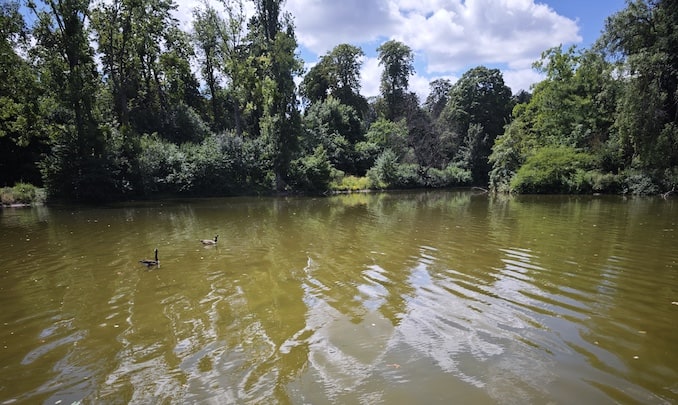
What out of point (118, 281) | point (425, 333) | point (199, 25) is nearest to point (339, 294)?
point (425, 333)

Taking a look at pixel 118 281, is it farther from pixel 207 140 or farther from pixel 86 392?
pixel 207 140

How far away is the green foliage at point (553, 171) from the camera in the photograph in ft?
105

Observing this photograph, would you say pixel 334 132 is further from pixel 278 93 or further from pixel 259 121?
pixel 278 93

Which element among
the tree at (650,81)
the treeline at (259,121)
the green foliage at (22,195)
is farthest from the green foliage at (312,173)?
the tree at (650,81)

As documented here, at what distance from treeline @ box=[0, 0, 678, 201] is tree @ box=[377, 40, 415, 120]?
7.58m

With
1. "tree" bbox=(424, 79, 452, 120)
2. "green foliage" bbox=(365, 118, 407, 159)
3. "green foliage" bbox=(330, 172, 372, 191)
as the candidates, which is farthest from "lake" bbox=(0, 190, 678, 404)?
"tree" bbox=(424, 79, 452, 120)

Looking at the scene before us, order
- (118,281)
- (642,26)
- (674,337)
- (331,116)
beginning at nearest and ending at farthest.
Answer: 1. (674,337)
2. (118,281)
3. (642,26)
4. (331,116)

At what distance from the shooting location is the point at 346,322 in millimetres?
5711

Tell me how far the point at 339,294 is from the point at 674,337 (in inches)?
180

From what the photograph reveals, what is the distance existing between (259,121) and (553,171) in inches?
1032

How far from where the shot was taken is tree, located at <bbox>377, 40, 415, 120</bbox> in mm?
58719

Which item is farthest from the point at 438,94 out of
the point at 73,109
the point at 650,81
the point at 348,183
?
the point at 73,109

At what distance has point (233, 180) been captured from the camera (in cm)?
3500

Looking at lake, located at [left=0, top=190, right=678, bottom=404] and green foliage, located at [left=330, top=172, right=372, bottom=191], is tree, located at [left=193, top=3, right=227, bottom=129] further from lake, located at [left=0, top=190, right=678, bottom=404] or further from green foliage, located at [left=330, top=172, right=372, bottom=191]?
lake, located at [left=0, top=190, right=678, bottom=404]
